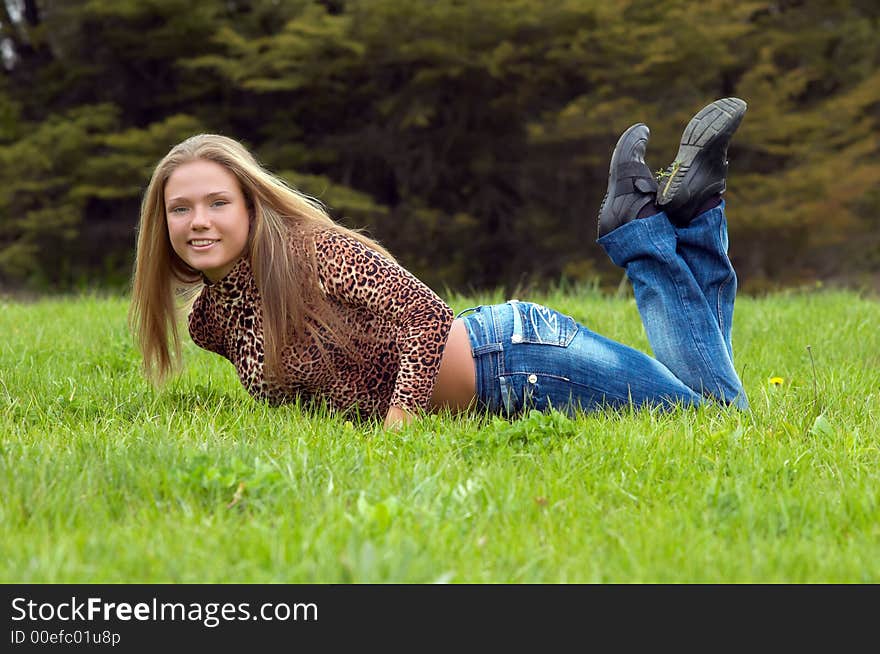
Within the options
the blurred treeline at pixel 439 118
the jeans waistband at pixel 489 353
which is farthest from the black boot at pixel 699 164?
the blurred treeline at pixel 439 118

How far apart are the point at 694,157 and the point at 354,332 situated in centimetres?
148

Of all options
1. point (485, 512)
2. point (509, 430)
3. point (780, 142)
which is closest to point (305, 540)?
point (485, 512)

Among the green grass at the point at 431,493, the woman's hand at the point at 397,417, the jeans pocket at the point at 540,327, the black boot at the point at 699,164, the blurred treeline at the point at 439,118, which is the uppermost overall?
the blurred treeline at the point at 439,118

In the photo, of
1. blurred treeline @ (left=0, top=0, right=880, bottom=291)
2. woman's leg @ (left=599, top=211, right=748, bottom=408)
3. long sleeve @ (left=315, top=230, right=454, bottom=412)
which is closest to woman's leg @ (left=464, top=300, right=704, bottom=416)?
woman's leg @ (left=599, top=211, right=748, bottom=408)

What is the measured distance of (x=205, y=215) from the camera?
11.0ft

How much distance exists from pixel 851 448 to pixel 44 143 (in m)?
14.9

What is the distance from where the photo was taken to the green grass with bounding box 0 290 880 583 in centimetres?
200

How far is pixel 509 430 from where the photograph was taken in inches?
119

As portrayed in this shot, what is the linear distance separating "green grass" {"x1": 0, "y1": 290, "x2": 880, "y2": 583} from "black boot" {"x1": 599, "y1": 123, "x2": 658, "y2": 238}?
0.82 metres

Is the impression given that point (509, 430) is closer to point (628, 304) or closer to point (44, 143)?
point (628, 304)

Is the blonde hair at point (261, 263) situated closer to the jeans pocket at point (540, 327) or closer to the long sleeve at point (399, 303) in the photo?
the long sleeve at point (399, 303)

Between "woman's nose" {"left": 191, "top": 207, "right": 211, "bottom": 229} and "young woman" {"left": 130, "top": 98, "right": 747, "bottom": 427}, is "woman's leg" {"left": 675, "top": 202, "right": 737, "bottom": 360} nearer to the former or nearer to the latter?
"young woman" {"left": 130, "top": 98, "right": 747, "bottom": 427}

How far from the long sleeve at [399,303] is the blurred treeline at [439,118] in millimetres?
11109

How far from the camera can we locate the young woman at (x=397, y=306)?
3.37m
